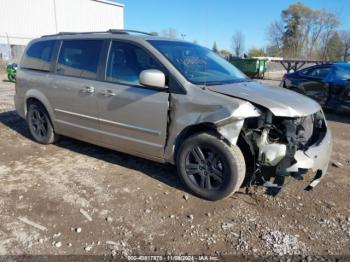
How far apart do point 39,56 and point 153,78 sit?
2.74 metres

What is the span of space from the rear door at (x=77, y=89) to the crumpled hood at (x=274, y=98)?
1787 millimetres

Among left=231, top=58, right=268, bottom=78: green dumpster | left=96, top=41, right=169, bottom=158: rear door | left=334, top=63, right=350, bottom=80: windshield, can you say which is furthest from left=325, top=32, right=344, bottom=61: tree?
left=96, top=41, right=169, bottom=158: rear door

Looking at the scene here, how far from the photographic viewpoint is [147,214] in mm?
3318

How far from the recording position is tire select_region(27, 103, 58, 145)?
529 centimetres

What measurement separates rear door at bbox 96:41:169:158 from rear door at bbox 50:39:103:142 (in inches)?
8.7

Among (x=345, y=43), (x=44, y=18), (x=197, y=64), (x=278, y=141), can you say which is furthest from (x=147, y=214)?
(x=345, y=43)

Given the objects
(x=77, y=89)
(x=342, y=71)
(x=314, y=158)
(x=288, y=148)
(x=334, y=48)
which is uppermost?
(x=334, y=48)

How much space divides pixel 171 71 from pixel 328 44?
203ft

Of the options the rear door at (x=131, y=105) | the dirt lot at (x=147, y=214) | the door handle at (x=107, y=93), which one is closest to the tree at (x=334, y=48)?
the dirt lot at (x=147, y=214)

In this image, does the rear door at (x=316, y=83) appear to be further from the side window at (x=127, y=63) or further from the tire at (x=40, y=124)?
the tire at (x=40, y=124)

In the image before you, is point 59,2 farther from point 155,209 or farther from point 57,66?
point 155,209

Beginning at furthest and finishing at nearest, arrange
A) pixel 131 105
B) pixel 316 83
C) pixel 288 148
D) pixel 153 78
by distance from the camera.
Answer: pixel 316 83, pixel 131 105, pixel 153 78, pixel 288 148

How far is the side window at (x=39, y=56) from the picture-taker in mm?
5061

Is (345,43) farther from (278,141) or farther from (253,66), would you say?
(278,141)
